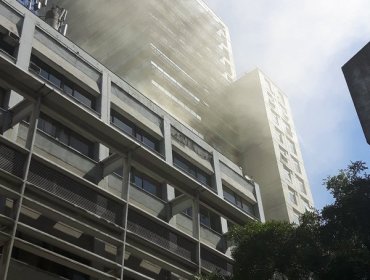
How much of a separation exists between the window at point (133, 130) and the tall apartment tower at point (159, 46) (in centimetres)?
1537

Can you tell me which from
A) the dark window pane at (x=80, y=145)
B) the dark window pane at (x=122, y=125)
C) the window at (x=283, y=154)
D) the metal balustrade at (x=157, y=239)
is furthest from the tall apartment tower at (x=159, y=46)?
the metal balustrade at (x=157, y=239)

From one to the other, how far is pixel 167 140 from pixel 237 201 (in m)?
6.12

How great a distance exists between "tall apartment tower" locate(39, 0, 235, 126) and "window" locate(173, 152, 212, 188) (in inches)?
555

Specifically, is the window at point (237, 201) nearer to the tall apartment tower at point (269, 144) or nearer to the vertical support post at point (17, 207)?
the tall apartment tower at point (269, 144)

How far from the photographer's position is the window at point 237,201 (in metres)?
27.0

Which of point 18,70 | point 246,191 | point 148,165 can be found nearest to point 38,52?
point 18,70

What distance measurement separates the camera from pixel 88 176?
18531 mm

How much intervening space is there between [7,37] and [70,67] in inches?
127

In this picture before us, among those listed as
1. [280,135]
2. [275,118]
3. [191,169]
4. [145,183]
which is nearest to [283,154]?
[280,135]

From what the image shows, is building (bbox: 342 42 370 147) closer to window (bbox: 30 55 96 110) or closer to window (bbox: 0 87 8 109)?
window (bbox: 30 55 96 110)

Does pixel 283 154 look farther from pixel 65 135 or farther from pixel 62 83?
pixel 65 135

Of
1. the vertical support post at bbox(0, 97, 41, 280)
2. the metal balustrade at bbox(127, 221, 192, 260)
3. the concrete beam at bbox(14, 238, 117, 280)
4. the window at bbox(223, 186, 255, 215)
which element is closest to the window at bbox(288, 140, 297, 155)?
the window at bbox(223, 186, 255, 215)

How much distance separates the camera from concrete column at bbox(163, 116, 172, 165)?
23.4m

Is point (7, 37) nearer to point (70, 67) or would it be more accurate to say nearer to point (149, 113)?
point (70, 67)
